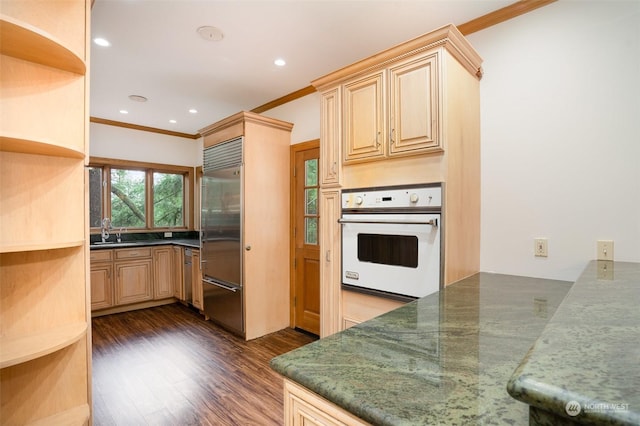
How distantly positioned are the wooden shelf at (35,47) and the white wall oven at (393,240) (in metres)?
1.70

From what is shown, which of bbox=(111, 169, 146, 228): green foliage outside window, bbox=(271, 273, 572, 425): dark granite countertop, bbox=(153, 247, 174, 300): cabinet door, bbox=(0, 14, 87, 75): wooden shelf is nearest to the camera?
bbox=(271, 273, 572, 425): dark granite countertop

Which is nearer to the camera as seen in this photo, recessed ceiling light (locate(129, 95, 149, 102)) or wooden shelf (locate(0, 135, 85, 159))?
wooden shelf (locate(0, 135, 85, 159))

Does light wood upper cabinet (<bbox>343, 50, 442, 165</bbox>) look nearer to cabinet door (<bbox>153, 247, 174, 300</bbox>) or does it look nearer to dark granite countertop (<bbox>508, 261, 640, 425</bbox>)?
dark granite countertop (<bbox>508, 261, 640, 425</bbox>)

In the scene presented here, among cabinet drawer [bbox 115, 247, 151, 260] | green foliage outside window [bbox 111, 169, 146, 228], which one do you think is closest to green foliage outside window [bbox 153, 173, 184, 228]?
green foliage outside window [bbox 111, 169, 146, 228]

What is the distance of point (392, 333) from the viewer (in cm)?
108

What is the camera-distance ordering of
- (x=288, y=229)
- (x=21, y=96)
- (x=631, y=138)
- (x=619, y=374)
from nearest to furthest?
(x=619, y=374), (x=21, y=96), (x=631, y=138), (x=288, y=229)

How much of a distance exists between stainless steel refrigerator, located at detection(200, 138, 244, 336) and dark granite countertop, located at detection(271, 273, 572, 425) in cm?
235

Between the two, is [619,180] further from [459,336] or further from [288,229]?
[288,229]

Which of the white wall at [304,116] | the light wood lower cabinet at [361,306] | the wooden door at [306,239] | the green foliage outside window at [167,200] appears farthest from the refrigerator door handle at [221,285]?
the green foliage outside window at [167,200]

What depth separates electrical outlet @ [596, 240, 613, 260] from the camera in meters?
1.73

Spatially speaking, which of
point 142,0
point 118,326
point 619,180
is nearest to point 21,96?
point 142,0

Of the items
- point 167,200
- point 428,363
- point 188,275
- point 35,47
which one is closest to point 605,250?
point 428,363

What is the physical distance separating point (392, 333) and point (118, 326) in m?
3.85

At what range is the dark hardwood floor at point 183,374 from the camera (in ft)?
6.77
